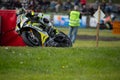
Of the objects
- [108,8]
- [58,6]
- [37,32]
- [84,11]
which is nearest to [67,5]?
[58,6]

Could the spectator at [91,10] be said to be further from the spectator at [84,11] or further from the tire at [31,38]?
the tire at [31,38]

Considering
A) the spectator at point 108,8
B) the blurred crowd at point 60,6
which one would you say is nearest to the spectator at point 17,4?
the blurred crowd at point 60,6

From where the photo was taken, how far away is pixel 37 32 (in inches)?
693

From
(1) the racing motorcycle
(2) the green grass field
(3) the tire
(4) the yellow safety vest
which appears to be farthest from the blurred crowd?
(2) the green grass field

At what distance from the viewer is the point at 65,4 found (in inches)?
1663

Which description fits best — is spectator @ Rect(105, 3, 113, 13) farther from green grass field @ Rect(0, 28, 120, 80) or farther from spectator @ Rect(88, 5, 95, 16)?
green grass field @ Rect(0, 28, 120, 80)

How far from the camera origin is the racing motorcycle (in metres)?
17.5

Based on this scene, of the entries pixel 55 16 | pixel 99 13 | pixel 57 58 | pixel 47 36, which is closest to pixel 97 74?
pixel 57 58

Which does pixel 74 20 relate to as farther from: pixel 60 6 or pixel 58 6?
pixel 60 6

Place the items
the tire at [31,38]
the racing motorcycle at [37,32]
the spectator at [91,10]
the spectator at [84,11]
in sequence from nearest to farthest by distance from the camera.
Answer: the tire at [31,38] → the racing motorcycle at [37,32] → the spectator at [84,11] → the spectator at [91,10]

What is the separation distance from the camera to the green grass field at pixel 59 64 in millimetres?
11096

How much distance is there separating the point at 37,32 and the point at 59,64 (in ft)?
18.0

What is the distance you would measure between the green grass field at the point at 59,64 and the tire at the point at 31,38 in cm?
344

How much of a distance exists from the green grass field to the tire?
344 cm
